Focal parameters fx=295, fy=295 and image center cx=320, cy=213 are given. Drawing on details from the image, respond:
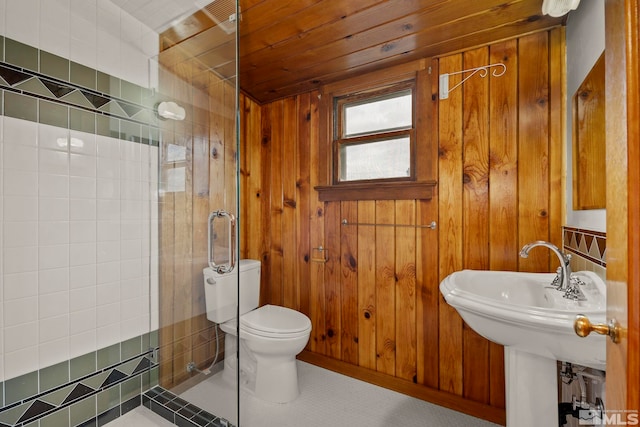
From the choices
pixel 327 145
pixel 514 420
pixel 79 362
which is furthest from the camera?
pixel 327 145

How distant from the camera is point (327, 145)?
2215 mm

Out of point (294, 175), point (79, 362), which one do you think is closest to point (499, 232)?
point (294, 175)

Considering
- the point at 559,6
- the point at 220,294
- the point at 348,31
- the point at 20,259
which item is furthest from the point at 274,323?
the point at 559,6

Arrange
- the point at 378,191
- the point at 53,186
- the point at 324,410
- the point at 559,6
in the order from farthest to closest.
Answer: the point at 378,191
the point at 324,410
the point at 53,186
the point at 559,6

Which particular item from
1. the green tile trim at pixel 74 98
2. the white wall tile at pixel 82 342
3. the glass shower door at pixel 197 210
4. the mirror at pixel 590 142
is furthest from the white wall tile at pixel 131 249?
the mirror at pixel 590 142

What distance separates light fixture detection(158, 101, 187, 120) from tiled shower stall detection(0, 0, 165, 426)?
6cm

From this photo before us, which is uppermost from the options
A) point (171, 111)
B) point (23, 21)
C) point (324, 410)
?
point (23, 21)

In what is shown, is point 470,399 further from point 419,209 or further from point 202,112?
point 202,112

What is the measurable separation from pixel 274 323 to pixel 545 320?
146cm

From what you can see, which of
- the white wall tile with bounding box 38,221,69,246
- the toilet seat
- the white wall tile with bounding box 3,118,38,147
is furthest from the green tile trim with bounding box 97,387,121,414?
the white wall tile with bounding box 3,118,38,147

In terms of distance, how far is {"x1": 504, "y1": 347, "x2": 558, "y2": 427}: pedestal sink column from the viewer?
1.06m

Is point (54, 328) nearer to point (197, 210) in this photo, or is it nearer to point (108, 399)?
point (108, 399)

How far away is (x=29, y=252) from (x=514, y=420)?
6.65ft

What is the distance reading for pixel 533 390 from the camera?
1068mm
